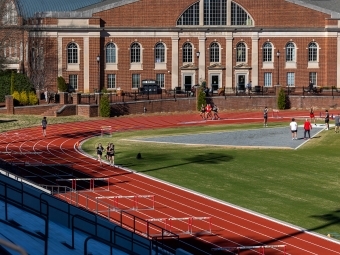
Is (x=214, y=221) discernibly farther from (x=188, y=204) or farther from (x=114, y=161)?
(x=114, y=161)

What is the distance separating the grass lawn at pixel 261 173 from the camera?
37.2m

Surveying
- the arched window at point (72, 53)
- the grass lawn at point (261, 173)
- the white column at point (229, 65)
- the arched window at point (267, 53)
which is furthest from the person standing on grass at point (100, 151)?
the arched window at point (267, 53)

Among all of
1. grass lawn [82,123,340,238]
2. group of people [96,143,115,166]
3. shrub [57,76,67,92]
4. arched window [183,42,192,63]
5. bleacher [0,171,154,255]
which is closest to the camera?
bleacher [0,171,154,255]

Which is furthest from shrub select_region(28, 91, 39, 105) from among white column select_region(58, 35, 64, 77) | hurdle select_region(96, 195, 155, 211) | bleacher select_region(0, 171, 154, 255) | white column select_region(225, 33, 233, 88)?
bleacher select_region(0, 171, 154, 255)

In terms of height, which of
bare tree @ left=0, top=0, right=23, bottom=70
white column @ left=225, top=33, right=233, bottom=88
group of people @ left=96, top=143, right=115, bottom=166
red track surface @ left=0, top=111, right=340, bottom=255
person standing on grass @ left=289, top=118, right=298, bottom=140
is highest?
bare tree @ left=0, top=0, right=23, bottom=70

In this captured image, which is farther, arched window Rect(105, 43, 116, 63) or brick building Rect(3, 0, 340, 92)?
arched window Rect(105, 43, 116, 63)

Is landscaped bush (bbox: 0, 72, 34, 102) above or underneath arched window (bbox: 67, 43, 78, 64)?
underneath

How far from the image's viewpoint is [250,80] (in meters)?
90.2

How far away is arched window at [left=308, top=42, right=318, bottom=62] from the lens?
9025cm

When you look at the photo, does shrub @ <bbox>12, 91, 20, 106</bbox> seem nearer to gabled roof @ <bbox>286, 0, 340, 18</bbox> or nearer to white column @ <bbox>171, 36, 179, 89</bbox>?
white column @ <bbox>171, 36, 179, 89</bbox>

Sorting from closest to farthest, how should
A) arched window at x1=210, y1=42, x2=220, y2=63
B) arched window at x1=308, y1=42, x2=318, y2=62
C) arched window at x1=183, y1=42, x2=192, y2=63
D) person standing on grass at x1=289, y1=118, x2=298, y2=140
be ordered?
person standing on grass at x1=289, y1=118, x2=298, y2=140 → arched window at x1=183, y1=42, x2=192, y2=63 → arched window at x1=210, y1=42, x2=220, y2=63 → arched window at x1=308, y1=42, x2=318, y2=62

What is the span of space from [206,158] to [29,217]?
25.9 metres

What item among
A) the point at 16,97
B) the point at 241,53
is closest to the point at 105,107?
the point at 16,97

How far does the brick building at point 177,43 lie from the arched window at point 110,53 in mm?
92
